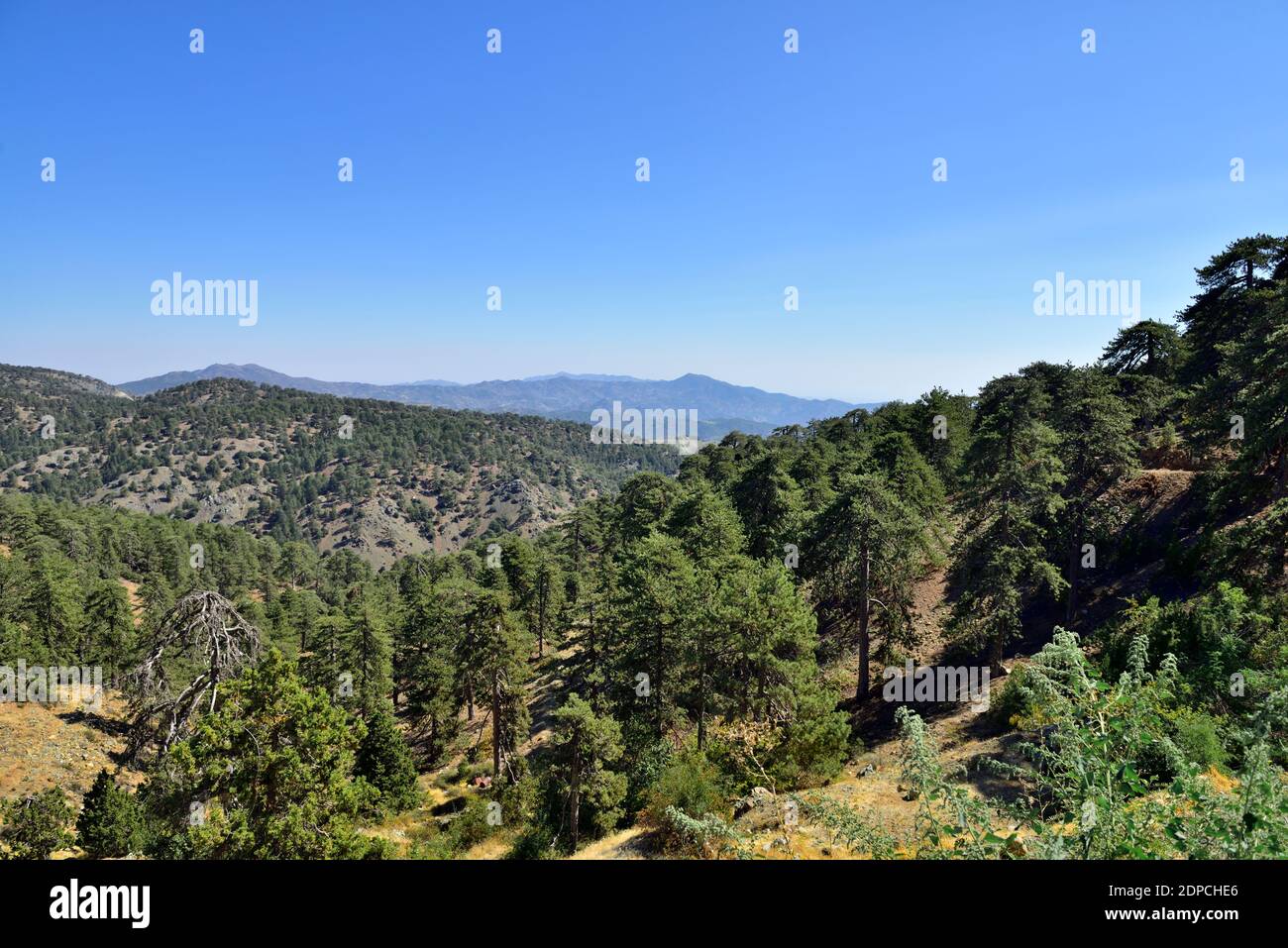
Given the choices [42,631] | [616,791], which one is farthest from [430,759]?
[42,631]

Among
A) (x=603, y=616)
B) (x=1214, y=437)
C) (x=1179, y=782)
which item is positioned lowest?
(x=603, y=616)

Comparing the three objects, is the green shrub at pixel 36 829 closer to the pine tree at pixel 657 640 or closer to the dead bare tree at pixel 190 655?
the dead bare tree at pixel 190 655

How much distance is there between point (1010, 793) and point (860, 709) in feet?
33.2

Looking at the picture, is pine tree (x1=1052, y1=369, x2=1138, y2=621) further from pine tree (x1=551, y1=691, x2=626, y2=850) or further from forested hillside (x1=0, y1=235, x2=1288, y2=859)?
pine tree (x1=551, y1=691, x2=626, y2=850)

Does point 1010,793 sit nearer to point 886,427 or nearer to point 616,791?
point 616,791

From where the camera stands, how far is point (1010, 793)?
15641mm

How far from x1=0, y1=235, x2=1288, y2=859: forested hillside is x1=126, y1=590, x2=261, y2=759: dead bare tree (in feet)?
0.27

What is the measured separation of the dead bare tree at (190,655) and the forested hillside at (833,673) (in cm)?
8

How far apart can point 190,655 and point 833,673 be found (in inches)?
1038

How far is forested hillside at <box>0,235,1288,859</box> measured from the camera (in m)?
6.18

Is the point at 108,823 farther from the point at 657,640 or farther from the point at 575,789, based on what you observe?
the point at 657,640

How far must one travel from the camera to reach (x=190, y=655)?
437 inches

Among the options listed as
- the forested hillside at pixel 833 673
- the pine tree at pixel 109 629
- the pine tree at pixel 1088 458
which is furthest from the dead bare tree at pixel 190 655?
the pine tree at pixel 109 629
